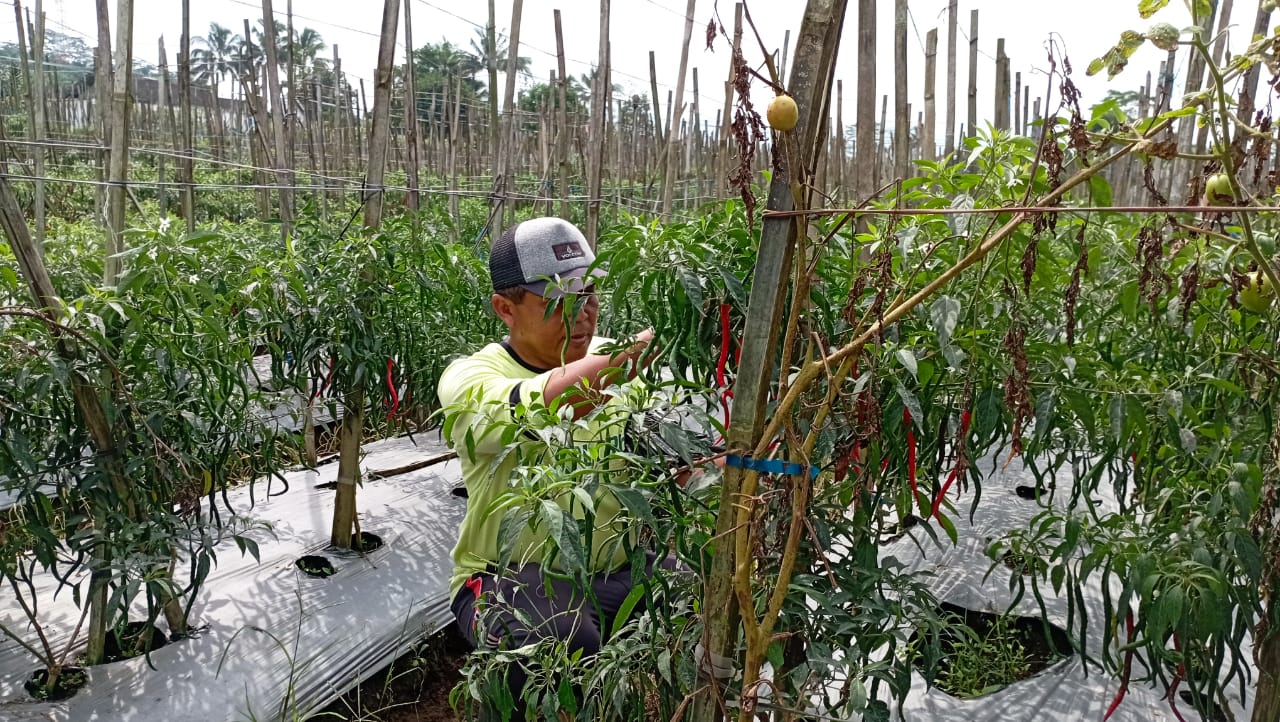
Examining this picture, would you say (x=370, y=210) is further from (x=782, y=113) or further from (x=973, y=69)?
(x=973, y=69)

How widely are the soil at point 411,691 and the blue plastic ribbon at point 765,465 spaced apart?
1.41 m

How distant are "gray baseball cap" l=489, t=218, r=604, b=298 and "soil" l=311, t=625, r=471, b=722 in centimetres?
99

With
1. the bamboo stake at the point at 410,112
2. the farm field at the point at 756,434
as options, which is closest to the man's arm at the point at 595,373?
the farm field at the point at 756,434

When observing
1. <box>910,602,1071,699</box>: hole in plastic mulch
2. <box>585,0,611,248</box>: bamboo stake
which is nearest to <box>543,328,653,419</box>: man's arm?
<box>910,602,1071,699</box>: hole in plastic mulch

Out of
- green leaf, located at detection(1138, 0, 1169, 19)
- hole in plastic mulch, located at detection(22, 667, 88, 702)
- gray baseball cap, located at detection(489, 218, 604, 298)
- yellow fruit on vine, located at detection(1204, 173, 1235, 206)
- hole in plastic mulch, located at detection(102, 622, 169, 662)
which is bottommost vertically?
hole in plastic mulch, located at detection(22, 667, 88, 702)

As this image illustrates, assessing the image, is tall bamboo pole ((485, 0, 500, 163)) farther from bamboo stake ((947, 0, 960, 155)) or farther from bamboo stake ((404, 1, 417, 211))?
bamboo stake ((947, 0, 960, 155))

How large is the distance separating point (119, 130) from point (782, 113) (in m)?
2.04

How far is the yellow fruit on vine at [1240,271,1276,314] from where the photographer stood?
1.04 meters

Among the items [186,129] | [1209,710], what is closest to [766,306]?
[1209,710]

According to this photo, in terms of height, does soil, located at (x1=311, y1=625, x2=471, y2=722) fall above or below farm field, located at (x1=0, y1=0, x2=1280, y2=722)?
below

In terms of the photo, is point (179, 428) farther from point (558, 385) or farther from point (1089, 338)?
point (1089, 338)

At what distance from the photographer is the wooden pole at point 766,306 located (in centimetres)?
72

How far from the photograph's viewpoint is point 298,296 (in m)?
2.30

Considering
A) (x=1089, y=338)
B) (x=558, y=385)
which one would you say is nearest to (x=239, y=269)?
(x=558, y=385)
